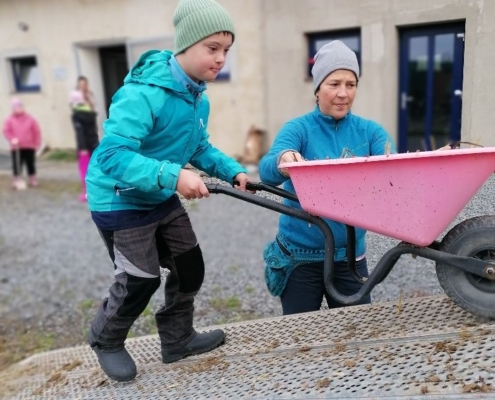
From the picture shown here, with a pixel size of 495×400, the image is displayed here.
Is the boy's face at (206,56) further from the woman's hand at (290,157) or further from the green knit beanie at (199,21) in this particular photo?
the woman's hand at (290,157)

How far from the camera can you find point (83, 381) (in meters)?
2.40

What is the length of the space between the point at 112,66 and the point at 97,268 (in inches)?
343

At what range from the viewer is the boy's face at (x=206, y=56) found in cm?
188

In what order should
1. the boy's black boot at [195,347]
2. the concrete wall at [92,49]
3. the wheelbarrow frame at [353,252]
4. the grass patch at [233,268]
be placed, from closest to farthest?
the wheelbarrow frame at [353,252], the boy's black boot at [195,347], the grass patch at [233,268], the concrete wall at [92,49]


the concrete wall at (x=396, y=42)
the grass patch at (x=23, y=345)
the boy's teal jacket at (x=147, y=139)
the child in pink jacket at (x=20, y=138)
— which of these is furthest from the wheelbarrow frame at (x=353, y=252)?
the child in pink jacket at (x=20, y=138)

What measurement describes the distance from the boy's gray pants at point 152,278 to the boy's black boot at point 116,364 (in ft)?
0.08

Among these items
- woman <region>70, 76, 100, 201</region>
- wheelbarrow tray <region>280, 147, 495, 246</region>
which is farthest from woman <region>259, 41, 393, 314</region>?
woman <region>70, 76, 100, 201</region>

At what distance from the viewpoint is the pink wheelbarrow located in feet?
5.11

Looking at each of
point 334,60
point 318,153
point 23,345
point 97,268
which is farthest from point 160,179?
point 97,268

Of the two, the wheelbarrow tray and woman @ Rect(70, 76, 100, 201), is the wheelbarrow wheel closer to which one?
the wheelbarrow tray

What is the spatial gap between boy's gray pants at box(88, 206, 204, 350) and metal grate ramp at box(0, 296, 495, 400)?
19 cm

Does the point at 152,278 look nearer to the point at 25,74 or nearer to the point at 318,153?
the point at 318,153

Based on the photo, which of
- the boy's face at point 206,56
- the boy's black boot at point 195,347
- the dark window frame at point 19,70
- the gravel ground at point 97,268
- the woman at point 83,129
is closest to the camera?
the boy's face at point 206,56

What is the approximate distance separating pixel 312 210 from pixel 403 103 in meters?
2.12
